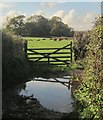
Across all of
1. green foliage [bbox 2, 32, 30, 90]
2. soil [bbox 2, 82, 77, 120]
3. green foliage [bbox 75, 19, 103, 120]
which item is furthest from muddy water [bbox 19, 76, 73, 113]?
green foliage [bbox 75, 19, 103, 120]

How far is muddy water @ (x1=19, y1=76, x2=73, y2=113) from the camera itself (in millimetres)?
10305

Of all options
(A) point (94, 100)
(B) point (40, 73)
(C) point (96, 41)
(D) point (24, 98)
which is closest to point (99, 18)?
(C) point (96, 41)

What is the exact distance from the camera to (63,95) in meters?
12.0

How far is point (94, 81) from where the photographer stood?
7.09 metres

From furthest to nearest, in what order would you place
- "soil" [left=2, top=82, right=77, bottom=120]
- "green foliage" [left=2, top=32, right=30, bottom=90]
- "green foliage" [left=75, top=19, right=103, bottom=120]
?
"green foliage" [left=2, top=32, right=30, bottom=90], "soil" [left=2, top=82, right=77, bottom=120], "green foliage" [left=75, top=19, right=103, bottom=120]

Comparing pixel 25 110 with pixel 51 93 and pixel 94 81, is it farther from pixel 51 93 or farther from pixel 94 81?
pixel 94 81

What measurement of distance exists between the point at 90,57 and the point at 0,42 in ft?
22.3

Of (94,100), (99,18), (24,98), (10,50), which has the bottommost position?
(24,98)

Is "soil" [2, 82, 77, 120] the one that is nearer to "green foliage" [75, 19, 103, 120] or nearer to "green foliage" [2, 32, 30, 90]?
"green foliage" [75, 19, 103, 120]

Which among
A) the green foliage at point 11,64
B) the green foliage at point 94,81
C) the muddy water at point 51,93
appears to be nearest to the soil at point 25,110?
the muddy water at point 51,93

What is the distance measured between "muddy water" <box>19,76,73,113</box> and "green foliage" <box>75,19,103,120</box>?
2242 millimetres

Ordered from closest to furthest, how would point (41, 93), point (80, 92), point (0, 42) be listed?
point (80, 92), point (41, 93), point (0, 42)

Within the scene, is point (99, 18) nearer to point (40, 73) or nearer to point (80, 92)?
point (80, 92)

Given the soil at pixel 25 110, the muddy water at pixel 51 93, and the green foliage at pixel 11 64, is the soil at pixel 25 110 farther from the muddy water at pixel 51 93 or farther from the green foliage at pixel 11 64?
the green foliage at pixel 11 64
